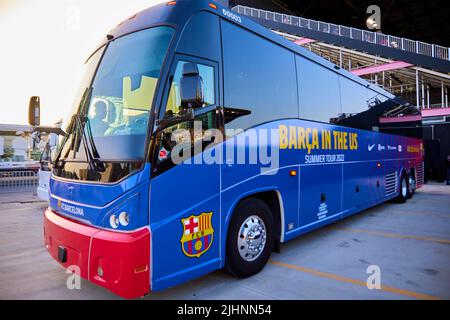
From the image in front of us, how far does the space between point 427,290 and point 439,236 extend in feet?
9.28

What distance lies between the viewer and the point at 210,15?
359cm

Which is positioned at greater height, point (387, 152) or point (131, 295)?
point (387, 152)

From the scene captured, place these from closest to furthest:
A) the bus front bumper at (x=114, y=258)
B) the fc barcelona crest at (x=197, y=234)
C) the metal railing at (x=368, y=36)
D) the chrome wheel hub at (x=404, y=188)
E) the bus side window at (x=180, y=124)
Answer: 1. the bus front bumper at (x=114, y=258)
2. the bus side window at (x=180, y=124)
3. the fc barcelona crest at (x=197, y=234)
4. the chrome wheel hub at (x=404, y=188)
5. the metal railing at (x=368, y=36)

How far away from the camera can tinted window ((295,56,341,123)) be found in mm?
5277

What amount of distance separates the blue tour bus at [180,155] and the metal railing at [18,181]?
42.7ft

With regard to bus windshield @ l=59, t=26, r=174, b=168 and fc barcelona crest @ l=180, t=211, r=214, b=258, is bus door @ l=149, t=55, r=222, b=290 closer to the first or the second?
fc barcelona crest @ l=180, t=211, r=214, b=258

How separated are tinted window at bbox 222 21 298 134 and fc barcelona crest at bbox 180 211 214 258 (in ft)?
3.70

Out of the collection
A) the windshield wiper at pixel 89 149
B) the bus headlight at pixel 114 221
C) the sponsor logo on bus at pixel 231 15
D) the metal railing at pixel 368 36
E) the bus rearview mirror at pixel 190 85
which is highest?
the metal railing at pixel 368 36

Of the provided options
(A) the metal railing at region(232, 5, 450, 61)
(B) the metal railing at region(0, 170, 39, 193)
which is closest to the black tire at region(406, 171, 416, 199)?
(B) the metal railing at region(0, 170, 39, 193)

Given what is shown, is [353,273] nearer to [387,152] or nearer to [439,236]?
[439,236]

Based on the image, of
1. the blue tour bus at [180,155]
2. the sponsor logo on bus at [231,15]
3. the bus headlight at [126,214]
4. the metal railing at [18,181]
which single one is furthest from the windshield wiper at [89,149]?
the metal railing at [18,181]

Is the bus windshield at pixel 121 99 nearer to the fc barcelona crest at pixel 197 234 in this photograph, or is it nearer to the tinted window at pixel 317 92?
the fc barcelona crest at pixel 197 234

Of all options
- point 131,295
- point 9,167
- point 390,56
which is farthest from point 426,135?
point 9,167

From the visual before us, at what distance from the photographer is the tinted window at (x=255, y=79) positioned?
3.85 metres
